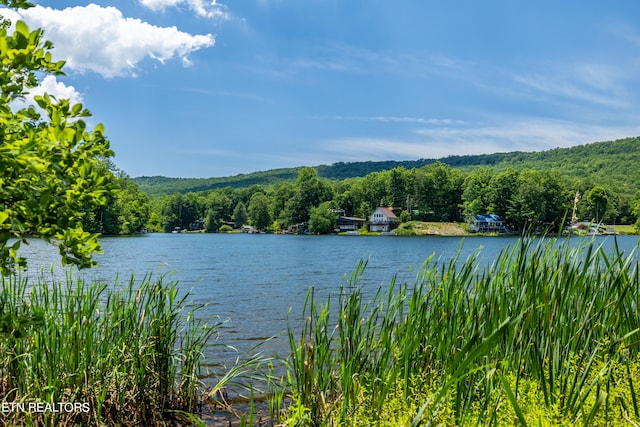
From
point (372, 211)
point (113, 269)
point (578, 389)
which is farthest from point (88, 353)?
point (372, 211)

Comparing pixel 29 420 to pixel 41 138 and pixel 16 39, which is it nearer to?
pixel 41 138

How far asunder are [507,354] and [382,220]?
389 ft

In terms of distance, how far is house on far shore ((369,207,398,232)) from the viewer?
12131cm

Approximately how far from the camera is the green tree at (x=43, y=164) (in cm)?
231

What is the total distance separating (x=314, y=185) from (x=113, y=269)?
99.8 metres

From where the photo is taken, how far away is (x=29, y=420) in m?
4.71

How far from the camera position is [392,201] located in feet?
449

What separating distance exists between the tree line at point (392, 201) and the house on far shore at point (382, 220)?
2853 millimetres

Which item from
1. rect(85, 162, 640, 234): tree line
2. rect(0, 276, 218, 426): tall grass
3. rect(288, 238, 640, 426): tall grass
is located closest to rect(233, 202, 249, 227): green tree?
rect(85, 162, 640, 234): tree line

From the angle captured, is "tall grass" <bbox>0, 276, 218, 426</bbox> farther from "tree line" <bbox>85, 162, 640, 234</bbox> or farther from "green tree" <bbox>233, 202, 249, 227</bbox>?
"green tree" <bbox>233, 202, 249, 227</bbox>

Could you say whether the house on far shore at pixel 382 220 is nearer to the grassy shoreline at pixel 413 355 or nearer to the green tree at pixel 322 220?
the green tree at pixel 322 220

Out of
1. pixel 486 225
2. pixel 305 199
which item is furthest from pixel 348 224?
pixel 486 225

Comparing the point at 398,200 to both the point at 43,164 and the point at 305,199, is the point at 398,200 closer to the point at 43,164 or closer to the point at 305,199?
the point at 305,199

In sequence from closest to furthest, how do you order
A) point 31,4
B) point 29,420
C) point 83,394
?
1. point 31,4
2. point 29,420
3. point 83,394
